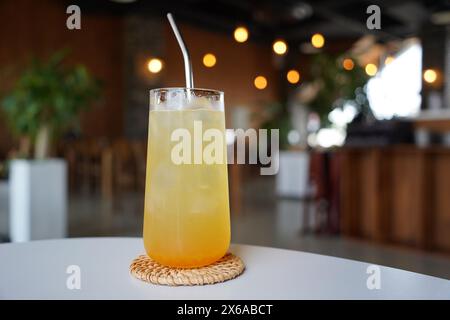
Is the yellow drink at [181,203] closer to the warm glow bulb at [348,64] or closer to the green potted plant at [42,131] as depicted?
the green potted plant at [42,131]

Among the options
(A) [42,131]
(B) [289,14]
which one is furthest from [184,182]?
(B) [289,14]

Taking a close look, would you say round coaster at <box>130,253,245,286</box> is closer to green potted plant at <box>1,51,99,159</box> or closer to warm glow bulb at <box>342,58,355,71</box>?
green potted plant at <box>1,51,99,159</box>

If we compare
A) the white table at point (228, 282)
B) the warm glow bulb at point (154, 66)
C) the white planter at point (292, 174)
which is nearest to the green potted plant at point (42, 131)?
the warm glow bulb at point (154, 66)

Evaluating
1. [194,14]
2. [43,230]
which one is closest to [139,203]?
[43,230]

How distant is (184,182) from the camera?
2.10ft

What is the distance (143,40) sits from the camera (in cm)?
894

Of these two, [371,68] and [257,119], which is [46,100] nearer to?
[371,68]

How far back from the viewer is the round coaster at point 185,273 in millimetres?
594

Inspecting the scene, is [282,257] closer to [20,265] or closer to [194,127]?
[194,127]

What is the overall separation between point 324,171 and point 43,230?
105 inches

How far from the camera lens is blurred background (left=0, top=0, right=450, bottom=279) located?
3502 mm

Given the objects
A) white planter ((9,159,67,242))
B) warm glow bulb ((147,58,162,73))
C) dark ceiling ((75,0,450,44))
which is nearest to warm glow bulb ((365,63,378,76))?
dark ceiling ((75,0,450,44))

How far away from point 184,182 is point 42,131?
3314 millimetres

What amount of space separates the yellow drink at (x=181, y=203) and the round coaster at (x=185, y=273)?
16 mm
